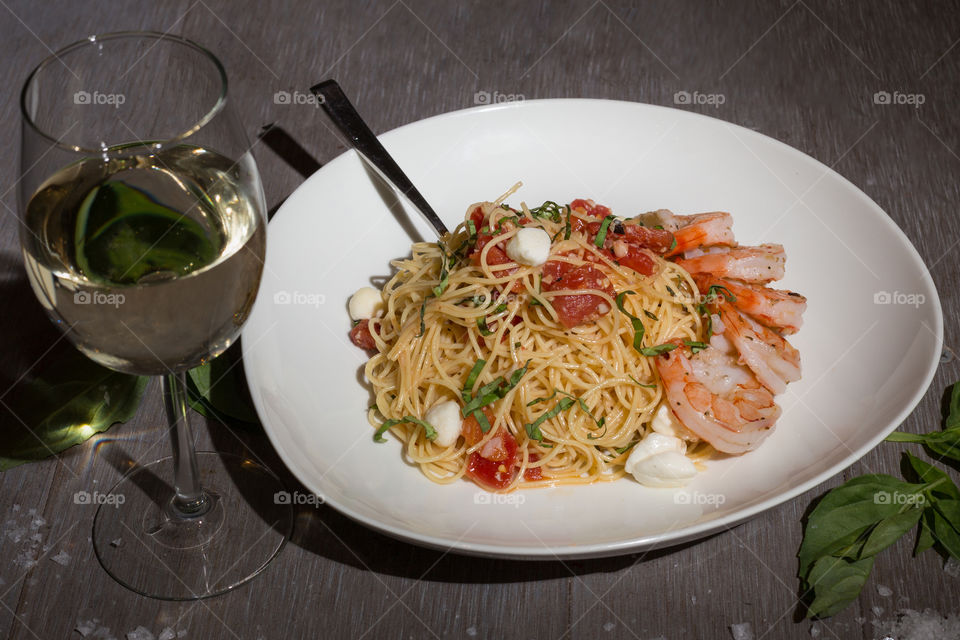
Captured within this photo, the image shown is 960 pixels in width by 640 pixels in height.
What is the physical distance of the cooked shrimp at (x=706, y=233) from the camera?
3211mm

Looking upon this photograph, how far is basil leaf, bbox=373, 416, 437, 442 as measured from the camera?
2812 millimetres

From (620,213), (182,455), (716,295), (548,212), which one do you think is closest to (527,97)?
(620,213)

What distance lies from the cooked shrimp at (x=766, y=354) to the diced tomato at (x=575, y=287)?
454mm

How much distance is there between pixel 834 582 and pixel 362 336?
69.7 inches

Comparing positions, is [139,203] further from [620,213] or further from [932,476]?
[932,476]

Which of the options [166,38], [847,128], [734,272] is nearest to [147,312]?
[166,38]

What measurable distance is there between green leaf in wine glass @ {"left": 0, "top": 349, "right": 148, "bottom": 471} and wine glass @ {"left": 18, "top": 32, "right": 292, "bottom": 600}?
1.10 metres

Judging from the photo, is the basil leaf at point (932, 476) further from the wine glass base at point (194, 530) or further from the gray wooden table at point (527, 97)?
the wine glass base at point (194, 530)

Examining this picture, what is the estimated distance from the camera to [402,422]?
9.40 ft

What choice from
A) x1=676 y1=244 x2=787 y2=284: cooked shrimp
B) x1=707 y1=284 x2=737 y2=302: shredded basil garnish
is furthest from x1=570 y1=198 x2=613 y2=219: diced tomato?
x1=707 y1=284 x2=737 y2=302: shredded basil garnish

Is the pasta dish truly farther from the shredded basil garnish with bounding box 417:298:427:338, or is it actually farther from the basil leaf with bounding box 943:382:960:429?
the basil leaf with bounding box 943:382:960:429

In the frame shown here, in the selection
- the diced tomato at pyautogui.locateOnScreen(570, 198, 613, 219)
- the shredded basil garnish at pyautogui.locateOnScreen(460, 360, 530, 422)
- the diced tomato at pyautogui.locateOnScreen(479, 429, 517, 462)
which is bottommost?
the diced tomato at pyautogui.locateOnScreen(479, 429, 517, 462)

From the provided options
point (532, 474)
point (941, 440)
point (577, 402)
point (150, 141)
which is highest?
point (941, 440)

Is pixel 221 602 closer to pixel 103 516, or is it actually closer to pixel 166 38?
pixel 103 516
